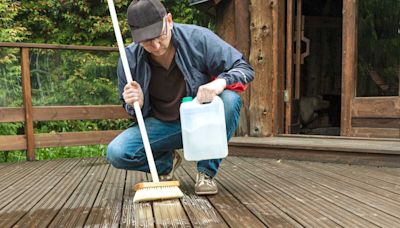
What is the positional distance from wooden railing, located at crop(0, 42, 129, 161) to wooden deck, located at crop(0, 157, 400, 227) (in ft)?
1.99

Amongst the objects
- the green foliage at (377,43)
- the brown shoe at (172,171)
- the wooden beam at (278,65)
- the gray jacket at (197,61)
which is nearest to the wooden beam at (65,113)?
the wooden beam at (278,65)

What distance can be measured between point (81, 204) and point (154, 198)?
38 cm

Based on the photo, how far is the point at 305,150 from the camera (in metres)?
3.12

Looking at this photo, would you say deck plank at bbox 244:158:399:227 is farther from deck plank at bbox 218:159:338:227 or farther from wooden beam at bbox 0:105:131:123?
wooden beam at bbox 0:105:131:123

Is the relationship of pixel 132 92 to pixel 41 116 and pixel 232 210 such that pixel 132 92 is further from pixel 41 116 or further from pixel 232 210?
pixel 41 116

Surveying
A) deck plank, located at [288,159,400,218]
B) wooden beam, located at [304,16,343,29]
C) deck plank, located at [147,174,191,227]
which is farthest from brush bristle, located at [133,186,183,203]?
wooden beam, located at [304,16,343,29]

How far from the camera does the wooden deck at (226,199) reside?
1.55 metres

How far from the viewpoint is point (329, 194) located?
1956 millimetres

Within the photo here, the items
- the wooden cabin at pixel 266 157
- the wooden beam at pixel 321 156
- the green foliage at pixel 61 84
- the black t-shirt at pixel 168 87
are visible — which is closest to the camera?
the wooden cabin at pixel 266 157

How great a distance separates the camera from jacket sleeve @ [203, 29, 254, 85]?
5.99 feet

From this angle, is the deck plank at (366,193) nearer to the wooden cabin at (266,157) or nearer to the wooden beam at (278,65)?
the wooden cabin at (266,157)

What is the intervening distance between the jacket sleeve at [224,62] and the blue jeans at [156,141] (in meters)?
0.11

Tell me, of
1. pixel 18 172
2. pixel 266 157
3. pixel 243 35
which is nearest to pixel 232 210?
pixel 266 157

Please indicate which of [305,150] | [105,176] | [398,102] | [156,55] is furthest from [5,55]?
[398,102]
